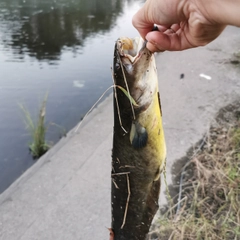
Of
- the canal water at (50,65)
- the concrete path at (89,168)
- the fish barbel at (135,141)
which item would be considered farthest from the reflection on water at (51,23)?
the fish barbel at (135,141)

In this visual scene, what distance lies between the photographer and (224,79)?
632cm

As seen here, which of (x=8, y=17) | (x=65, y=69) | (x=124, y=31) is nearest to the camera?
(x=65, y=69)

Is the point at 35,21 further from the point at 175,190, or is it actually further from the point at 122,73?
the point at 122,73

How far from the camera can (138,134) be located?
5.99 feet

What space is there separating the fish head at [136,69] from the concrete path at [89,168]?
1.79m

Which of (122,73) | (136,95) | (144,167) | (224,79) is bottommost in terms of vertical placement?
(224,79)

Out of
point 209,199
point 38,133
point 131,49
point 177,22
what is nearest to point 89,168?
point 38,133

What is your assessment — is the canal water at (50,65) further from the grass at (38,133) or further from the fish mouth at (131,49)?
the fish mouth at (131,49)

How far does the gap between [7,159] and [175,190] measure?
2813mm

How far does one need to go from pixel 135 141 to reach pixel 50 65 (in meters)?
7.07

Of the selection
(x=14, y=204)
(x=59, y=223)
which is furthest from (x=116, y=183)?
(x=14, y=204)

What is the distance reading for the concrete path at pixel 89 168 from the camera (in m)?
3.27

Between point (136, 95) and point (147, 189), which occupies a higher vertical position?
point (136, 95)

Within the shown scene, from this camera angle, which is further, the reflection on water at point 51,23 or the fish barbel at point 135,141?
the reflection on water at point 51,23
